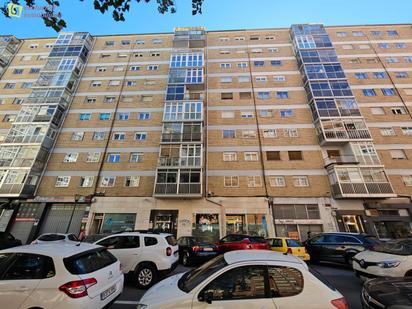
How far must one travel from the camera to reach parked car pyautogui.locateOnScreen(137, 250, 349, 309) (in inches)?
103

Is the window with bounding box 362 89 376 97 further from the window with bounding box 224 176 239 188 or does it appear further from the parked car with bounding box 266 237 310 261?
the parked car with bounding box 266 237 310 261

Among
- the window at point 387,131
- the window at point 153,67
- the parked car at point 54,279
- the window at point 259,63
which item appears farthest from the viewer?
the window at point 153,67

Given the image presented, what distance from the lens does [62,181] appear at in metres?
18.7

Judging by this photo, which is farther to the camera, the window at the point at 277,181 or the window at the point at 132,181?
the window at the point at 132,181

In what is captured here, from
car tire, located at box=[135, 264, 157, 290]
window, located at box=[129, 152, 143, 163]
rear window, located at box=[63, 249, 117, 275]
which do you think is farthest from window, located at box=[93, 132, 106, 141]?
rear window, located at box=[63, 249, 117, 275]

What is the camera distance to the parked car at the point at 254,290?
8.55 feet

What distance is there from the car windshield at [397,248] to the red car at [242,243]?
4.68 m

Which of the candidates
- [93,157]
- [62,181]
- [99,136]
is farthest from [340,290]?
[99,136]

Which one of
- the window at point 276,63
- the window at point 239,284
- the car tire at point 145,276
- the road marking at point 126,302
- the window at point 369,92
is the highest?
the window at point 276,63

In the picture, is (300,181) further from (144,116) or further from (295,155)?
(144,116)

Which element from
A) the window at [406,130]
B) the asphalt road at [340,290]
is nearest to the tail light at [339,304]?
the asphalt road at [340,290]

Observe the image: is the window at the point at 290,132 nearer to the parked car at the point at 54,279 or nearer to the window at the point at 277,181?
the window at the point at 277,181

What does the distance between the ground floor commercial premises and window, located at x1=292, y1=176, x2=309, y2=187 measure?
1.38 metres

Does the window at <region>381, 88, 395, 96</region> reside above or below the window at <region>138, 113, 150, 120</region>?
above
